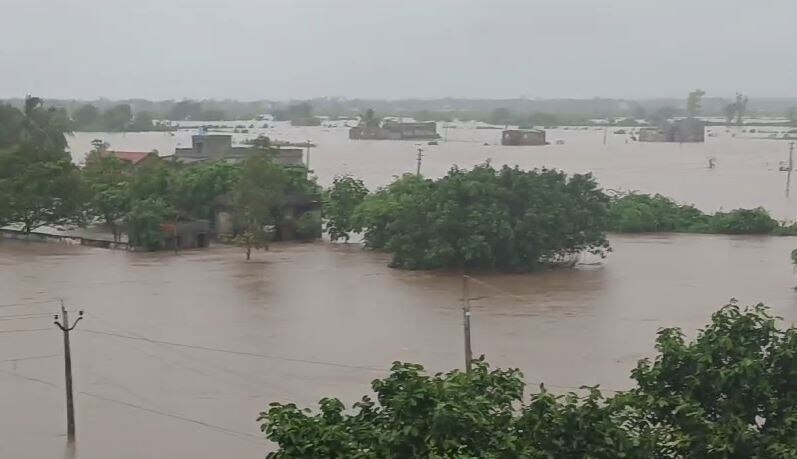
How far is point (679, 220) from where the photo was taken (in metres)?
17.2

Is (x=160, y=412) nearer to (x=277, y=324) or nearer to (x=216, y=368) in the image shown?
(x=216, y=368)

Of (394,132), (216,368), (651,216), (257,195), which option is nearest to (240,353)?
(216,368)

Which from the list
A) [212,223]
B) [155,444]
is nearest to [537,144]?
[212,223]

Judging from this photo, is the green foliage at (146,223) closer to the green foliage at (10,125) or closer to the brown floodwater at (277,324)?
the brown floodwater at (277,324)

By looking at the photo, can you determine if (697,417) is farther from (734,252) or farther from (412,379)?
(734,252)

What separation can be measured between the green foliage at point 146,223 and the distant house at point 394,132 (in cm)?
3014

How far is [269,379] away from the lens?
750 cm

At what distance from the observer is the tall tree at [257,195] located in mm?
14633

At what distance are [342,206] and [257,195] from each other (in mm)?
1461

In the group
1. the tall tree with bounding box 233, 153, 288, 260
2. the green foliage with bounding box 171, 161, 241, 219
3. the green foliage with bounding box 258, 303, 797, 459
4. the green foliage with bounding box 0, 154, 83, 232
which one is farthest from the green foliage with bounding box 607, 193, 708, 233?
the green foliage with bounding box 258, 303, 797, 459

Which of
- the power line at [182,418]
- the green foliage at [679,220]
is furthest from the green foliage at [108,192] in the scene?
the power line at [182,418]

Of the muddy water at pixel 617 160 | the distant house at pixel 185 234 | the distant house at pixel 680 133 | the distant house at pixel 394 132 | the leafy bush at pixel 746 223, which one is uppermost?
the distant house at pixel 680 133

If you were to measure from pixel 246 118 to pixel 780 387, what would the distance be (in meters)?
72.1

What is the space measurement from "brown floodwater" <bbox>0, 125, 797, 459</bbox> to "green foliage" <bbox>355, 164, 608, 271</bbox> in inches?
12.8
